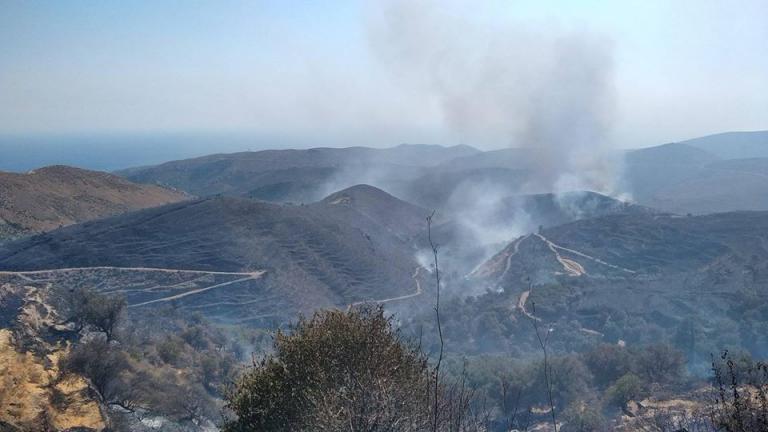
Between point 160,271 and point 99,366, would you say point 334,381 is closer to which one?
point 99,366

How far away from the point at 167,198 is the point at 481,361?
162 feet

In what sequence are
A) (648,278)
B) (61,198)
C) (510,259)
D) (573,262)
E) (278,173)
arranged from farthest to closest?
(278,173) → (61,198) → (510,259) → (573,262) → (648,278)

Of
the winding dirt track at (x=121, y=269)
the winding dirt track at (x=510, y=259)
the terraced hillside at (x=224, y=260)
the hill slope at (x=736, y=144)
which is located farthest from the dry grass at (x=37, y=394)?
the hill slope at (x=736, y=144)

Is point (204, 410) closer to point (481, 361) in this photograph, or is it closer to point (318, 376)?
point (318, 376)

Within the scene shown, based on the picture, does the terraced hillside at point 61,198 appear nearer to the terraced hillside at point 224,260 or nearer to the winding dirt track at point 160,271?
the terraced hillside at point 224,260

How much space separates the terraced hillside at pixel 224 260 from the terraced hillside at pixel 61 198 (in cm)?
914

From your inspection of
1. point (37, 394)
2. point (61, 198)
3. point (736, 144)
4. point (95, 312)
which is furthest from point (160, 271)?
point (736, 144)

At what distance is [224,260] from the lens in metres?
33.8

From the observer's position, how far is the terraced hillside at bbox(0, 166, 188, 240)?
4278 centimetres

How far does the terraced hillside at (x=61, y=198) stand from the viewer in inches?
1684

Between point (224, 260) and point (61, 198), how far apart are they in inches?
929

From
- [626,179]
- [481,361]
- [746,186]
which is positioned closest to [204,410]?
[481,361]

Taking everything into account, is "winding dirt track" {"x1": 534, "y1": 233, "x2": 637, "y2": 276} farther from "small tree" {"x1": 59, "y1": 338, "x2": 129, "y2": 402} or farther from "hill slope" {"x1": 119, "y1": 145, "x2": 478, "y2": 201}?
"hill slope" {"x1": 119, "y1": 145, "x2": 478, "y2": 201}

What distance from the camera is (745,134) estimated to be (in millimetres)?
140375
